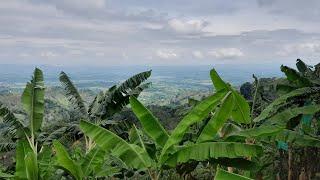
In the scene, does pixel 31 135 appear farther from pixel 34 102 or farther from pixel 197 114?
pixel 197 114

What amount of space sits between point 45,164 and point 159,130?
313 centimetres

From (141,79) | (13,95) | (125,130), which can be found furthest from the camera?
(13,95)

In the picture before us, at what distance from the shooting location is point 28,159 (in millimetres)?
8812

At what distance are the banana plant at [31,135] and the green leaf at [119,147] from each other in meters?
2.03

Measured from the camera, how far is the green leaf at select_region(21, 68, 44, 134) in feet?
36.0

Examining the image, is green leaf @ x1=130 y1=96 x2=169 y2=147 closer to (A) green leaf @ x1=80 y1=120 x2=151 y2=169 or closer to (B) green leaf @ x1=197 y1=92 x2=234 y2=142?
(A) green leaf @ x1=80 y1=120 x2=151 y2=169

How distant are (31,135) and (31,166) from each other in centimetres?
253

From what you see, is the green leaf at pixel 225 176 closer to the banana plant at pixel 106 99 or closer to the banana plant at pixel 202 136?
the banana plant at pixel 202 136

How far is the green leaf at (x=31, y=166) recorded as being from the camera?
8852 mm

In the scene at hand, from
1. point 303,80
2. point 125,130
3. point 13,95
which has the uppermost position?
point 303,80

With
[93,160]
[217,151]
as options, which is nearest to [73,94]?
[93,160]

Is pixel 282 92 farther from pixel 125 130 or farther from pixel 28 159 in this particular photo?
pixel 28 159

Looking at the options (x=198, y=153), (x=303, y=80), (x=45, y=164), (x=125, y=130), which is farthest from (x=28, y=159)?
(x=303, y=80)

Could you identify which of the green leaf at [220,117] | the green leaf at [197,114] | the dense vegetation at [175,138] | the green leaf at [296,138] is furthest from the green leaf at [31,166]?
the green leaf at [296,138]
